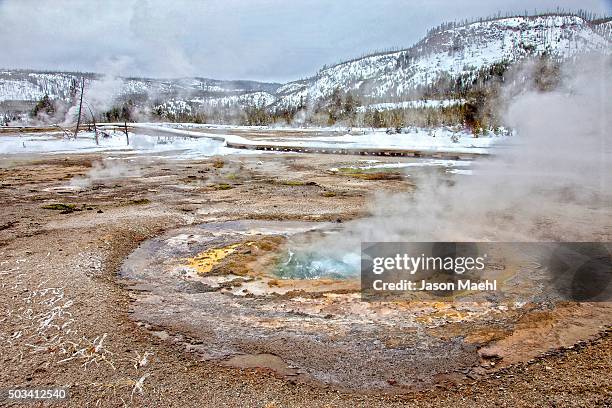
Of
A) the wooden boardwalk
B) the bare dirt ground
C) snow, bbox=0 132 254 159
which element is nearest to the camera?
the bare dirt ground

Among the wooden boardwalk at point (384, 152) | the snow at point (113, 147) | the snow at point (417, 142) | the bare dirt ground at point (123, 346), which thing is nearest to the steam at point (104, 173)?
the bare dirt ground at point (123, 346)

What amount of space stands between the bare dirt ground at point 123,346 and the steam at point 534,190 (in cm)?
173

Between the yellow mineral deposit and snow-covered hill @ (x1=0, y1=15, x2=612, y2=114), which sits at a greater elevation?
snow-covered hill @ (x1=0, y1=15, x2=612, y2=114)

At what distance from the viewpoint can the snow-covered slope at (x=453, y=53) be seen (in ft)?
472

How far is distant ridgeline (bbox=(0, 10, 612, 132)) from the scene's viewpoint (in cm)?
7781

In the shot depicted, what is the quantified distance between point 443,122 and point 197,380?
61297mm

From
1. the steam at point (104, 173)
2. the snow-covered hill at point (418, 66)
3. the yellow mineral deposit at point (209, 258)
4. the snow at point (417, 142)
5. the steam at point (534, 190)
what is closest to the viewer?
the yellow mineral deposit at point (209, 258)

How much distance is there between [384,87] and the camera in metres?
153

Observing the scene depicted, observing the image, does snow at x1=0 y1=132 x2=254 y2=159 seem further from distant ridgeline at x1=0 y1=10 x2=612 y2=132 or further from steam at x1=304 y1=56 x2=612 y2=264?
distant ridgeline at x1=0 y1=10 x2=612 y2=132

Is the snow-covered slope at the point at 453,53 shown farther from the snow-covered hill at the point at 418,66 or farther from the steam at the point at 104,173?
the steam at the point at 104,173

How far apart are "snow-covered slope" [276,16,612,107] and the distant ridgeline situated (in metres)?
0.37

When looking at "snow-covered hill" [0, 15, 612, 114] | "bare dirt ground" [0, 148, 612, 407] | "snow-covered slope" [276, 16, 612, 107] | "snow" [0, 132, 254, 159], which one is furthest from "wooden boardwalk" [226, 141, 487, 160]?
"snow-covered slope" [276, 16, 612, 107]

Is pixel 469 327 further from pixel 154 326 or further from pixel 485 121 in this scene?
pixel 485 121

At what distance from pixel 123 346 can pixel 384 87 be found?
15780 centimetres
